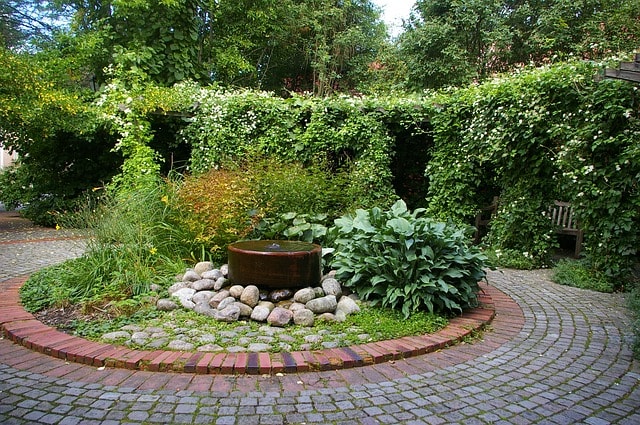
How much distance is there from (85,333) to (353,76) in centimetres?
1513

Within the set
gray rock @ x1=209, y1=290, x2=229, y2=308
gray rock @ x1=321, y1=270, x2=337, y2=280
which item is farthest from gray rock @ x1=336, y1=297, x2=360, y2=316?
gray rock @ x1=209, y1=290, x2=229, y2=308

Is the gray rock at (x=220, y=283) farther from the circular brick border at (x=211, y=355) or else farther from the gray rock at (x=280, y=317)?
A: the circular brick border at (x=211, y=355)

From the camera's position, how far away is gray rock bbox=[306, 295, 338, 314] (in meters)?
3.49

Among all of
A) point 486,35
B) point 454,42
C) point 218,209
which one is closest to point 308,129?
point 218,209

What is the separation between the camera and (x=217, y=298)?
11.8 ft

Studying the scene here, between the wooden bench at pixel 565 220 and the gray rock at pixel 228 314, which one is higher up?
the wooden bench at pixel 565 220

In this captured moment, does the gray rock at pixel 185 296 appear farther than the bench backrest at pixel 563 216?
No

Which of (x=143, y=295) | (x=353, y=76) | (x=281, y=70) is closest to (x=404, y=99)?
(x=143, y=295)

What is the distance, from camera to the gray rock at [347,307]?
3.52m

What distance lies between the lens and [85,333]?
2.99 metres

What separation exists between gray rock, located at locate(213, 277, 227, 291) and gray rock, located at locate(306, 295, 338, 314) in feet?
2.94

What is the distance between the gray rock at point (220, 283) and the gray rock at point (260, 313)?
0.60 m

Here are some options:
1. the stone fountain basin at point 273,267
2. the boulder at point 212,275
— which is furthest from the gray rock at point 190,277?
the stone fountain basin at point 273,267

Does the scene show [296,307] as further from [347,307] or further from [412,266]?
[412,266]
